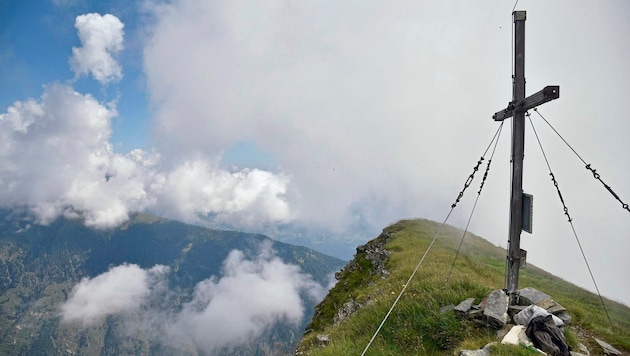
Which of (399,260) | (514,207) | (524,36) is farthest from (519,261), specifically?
(399,260)

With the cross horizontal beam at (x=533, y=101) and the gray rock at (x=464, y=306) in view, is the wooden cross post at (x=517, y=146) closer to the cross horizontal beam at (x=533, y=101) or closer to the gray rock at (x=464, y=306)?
the cross horizontal beam at (x=533, y=101)

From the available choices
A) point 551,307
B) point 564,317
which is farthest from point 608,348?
point 551,307

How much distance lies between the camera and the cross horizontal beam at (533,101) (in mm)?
8898

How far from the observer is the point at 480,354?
7.28 m

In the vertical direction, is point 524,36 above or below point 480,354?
above

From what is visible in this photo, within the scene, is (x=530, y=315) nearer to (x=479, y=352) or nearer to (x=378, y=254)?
(x=479, y=352)

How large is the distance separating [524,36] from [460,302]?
29.5 ft

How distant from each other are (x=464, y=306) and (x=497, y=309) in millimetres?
950

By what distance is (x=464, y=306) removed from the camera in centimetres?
996

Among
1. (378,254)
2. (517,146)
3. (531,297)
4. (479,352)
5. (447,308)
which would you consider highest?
(517,146)

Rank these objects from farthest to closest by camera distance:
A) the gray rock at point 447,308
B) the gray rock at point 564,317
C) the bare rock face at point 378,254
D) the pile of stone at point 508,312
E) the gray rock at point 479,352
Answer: the bare rock face at point 378,254, the gray rock at point 447,308, the gray rock at point 564,317, the pile of stone at point 508,312, the gray rock at point 479,352

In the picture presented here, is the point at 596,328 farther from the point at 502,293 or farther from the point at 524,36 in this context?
the point at 524,36

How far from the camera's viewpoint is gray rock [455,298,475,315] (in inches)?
386

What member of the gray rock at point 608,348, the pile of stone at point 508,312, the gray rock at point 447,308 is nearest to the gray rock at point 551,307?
the pile of stone at point 508,312
